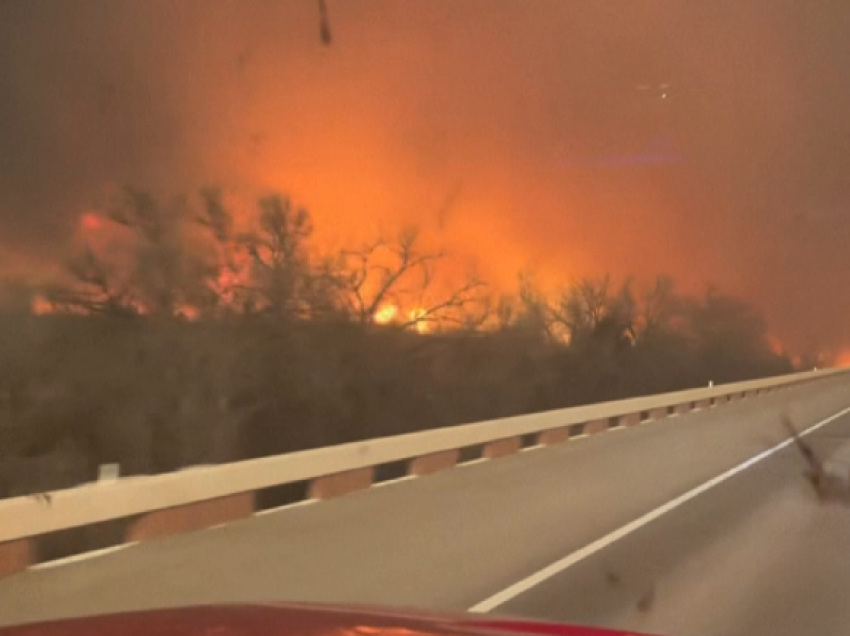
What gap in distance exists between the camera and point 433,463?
14.6 metres

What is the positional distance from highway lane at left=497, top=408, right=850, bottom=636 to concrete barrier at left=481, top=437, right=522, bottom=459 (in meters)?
3.21

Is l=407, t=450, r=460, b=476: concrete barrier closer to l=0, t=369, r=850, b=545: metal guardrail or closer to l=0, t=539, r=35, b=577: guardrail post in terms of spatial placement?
l=0, t=369, r=850, b=545: metal guardrail

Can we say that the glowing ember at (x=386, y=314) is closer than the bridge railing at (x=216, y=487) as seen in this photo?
No

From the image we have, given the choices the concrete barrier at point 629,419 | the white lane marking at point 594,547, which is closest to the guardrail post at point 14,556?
the white lane marking at point 594,547

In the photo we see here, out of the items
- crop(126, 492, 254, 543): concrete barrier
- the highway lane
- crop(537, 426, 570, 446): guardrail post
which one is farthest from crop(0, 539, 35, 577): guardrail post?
crop(537, 426, 570, 446): guardrail post

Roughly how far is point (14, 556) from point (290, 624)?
338cm

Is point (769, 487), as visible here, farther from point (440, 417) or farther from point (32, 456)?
point (440, 417)

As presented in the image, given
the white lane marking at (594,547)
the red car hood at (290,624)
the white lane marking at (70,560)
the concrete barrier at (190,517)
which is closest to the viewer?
the red car hood at (290,624)

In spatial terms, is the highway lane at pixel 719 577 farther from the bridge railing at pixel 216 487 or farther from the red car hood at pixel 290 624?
the red car hood at pixel 290 624

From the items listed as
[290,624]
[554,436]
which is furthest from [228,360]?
[290,624]

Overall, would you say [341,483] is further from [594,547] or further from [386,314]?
[386,314]

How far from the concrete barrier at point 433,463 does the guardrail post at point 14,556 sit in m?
6.95

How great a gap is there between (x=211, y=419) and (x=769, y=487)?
1085 cm

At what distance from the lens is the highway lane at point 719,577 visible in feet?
27.5
